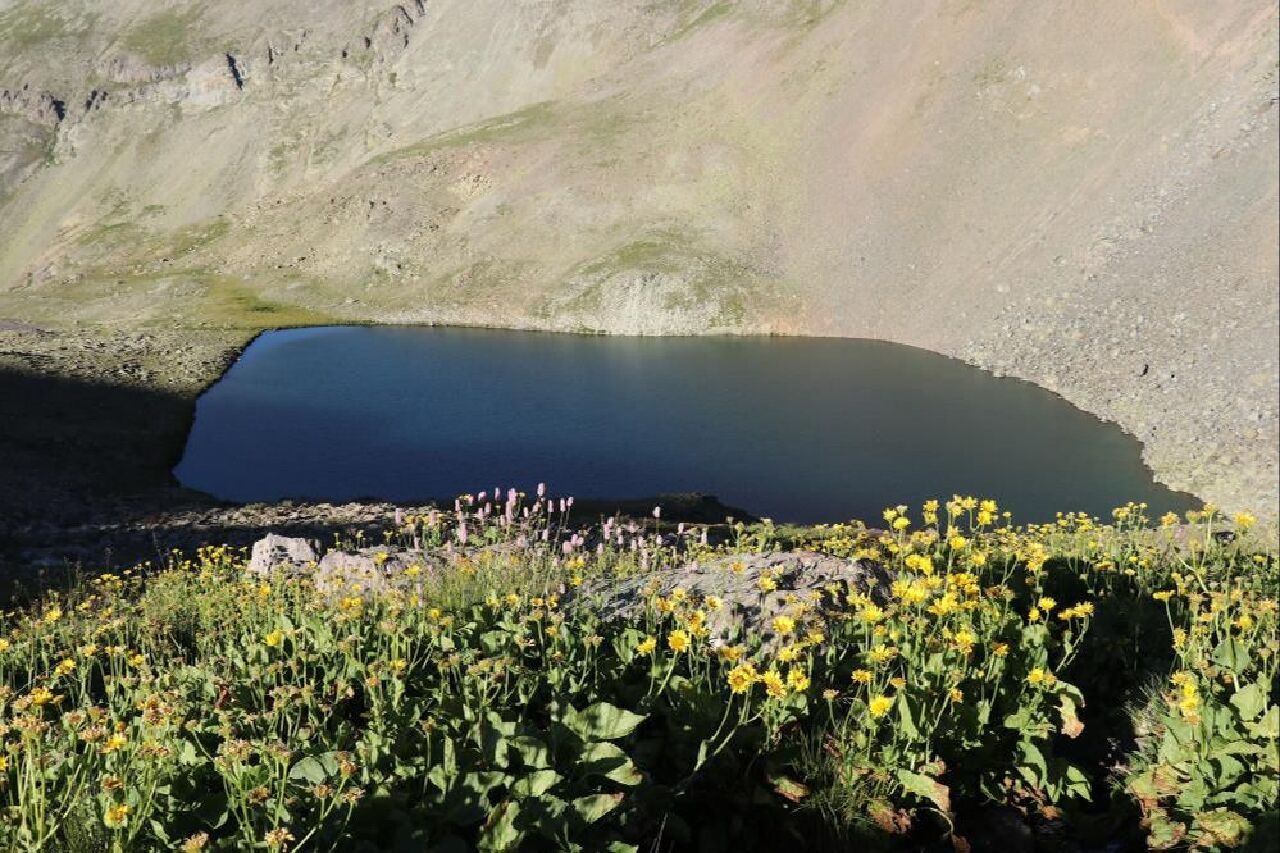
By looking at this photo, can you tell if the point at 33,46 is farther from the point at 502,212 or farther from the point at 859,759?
the point at 859,759

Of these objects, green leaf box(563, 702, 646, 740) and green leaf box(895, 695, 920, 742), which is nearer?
green leaf box(563, 702, 646, 740)

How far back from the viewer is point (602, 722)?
5.60 m

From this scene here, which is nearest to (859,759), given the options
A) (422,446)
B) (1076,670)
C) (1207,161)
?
(1076,670)

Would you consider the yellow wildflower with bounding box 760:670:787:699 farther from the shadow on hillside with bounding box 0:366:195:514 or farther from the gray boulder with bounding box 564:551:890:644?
the shadow on hillside with bounding box 0:366:195:514

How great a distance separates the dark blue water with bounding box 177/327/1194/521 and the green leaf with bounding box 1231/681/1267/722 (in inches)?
1190

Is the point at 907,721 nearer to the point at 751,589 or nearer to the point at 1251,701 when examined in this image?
the point at 1251,701

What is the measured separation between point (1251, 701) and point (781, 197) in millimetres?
83868

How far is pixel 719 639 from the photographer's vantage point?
7.35 metres

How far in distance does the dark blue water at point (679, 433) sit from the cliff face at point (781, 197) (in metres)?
4.85

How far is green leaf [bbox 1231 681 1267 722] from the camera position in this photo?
5723 mm

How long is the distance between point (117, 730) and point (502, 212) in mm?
96834

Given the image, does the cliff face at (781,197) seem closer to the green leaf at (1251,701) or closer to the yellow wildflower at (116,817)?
the green leaf at (1251,701)

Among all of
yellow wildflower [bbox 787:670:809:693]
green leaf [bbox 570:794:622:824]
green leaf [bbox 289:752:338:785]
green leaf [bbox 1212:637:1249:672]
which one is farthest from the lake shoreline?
green leaf [bbox 1212:637:1249:672]

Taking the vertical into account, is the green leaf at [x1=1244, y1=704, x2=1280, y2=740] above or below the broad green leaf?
above
